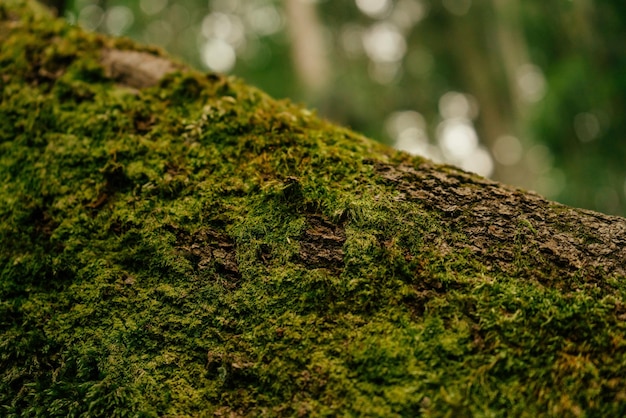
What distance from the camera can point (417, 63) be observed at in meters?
14.2

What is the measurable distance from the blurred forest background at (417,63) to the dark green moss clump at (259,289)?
5.22 meters

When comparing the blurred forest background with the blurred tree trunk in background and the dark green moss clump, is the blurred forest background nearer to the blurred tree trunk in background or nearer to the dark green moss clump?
the blurred tree trunk in background

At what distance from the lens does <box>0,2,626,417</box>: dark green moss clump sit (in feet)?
4.26

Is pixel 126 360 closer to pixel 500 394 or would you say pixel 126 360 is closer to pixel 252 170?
pixel 252 170

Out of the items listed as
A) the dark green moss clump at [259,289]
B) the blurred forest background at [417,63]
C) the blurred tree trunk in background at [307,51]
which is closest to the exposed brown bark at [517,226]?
the dark green moss clump at [259,289]

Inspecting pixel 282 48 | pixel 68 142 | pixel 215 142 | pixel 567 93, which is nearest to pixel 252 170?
pixel 215 142

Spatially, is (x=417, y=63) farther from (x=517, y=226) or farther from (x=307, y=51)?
(x=517, y=226)

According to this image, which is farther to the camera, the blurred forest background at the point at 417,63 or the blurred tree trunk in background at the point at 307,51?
the blurred tree trunk in background at the point at 307,51

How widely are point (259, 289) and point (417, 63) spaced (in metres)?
14.1

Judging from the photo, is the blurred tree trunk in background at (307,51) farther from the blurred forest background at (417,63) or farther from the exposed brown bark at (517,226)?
the exposed brown bark at (517,226)

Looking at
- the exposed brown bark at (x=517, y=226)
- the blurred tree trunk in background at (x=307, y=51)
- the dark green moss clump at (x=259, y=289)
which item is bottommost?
the dark green moss clump at (x=259, y=289)

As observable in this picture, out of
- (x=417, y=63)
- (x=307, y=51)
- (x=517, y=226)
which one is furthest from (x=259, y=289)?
(x=417, y=63)

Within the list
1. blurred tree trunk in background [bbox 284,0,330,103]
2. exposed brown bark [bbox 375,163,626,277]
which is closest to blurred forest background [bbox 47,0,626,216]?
blurred tree trunk in background [bbox 284,0,330,103]

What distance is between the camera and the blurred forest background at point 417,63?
20.2 ft
